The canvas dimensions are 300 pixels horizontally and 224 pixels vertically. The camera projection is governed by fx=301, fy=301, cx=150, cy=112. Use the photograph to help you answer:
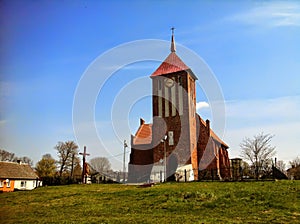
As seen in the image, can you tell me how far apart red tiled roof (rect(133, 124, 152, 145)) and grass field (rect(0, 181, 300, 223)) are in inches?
690

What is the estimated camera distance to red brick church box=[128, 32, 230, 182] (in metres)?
29.4

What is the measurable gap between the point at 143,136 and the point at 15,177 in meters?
18.5

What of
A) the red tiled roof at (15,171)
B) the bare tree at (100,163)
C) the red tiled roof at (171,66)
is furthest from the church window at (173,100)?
the red tiled roof at (15,171)

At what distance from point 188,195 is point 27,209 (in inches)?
294

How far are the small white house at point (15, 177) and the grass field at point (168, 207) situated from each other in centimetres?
2373

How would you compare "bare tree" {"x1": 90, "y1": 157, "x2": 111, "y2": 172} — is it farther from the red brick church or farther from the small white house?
the red brick church

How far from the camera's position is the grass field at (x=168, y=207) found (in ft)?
32.9

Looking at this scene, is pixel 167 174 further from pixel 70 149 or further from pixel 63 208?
pixel 70 149

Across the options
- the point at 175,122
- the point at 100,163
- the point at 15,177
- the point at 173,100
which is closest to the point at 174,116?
the point at 175,122

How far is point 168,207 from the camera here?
479 inches

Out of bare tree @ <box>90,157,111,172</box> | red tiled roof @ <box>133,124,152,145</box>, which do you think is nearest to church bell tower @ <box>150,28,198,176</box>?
red tiled roof @ <box>133,124,152,145</box>

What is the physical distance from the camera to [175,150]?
97.7 feet

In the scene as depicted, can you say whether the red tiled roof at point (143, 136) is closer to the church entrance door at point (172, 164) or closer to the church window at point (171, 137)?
the church window at point (171, 137)

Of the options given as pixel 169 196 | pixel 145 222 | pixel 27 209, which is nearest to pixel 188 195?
pixel 169 196
